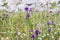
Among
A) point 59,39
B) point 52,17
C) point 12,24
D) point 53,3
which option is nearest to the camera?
point 59,39

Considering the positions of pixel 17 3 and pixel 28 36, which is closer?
pixel 28 36

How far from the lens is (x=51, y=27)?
2355 millimetres

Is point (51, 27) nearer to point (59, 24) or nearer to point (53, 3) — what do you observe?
point (59, 24)

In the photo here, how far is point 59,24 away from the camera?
8.27 ft

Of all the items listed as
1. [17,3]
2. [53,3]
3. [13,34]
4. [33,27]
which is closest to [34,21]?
[33,27]

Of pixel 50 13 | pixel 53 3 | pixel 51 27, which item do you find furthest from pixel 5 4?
pixel 51 27

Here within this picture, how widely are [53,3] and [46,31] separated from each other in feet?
4.02

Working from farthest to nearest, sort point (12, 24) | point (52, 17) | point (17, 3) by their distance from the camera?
point (17, 3)
point (52, 17)
point (12, 24)

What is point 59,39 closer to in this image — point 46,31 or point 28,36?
point 46,31

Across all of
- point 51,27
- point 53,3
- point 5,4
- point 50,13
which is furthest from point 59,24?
point 5,4

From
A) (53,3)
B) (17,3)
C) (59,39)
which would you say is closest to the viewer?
(59,39)

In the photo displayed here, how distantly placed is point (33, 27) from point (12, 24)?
0.24 metres

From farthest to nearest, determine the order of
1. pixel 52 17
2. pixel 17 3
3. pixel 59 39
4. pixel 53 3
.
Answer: pixel 17 3 → pixel 53 3 → pixel 52 17 → pixel 59 39

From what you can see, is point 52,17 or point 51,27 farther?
point 52,17
